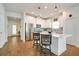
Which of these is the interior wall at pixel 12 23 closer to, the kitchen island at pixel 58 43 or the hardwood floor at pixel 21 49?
the hardwood floor at pixel 21 49

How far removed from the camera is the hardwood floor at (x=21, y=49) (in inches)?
87.5

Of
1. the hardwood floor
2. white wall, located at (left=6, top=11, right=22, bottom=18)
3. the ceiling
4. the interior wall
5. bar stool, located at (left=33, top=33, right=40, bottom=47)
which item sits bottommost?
the hardwood floor

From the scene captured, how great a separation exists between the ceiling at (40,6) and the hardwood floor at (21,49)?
63cm

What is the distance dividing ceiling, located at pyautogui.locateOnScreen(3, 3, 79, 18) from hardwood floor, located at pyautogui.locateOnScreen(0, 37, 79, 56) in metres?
0.63

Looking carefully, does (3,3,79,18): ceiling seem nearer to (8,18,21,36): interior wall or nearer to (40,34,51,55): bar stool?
(8,18,21,36): interior wall

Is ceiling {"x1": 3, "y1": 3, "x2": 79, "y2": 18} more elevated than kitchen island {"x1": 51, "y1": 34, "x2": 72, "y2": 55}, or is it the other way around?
ceiling {"x1": 3, "y1": 3, "x2": 79, "y2": 18}

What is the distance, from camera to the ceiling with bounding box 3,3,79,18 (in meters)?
2.24

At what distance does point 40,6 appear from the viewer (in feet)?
7.45

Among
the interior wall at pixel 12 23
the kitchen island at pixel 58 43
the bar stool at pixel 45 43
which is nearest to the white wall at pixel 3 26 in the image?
the interior wall at pixel 12 23

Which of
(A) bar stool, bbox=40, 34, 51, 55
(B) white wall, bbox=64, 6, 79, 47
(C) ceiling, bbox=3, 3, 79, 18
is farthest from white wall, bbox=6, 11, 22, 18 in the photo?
(B) white wall, bbox=64, 6, 79, 47

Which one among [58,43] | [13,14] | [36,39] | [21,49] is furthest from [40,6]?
[21,49]

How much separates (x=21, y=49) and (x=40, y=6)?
980 millimetres

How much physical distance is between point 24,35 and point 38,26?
0.38m

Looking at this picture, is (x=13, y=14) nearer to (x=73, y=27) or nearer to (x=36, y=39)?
(x=36, y=39)
